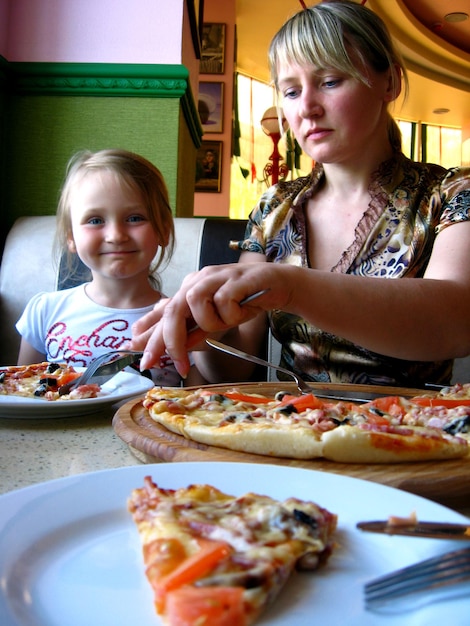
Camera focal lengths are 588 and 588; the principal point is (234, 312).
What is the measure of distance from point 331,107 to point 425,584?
1156 mm

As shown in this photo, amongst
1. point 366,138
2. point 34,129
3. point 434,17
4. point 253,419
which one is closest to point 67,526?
point 253,419

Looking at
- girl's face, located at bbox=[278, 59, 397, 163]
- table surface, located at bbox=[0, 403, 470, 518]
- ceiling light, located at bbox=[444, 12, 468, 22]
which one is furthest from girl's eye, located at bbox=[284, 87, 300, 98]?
ceiling light, located at bbox=[444, 12, 468, 22]

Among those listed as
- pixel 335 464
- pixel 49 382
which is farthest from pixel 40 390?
pixel 335 464

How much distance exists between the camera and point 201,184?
19.6 feet

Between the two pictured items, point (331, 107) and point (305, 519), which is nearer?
point (305, 519)

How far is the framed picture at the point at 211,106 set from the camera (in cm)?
571

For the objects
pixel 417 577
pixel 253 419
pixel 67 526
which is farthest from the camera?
pixel 253 419

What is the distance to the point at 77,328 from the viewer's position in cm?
178

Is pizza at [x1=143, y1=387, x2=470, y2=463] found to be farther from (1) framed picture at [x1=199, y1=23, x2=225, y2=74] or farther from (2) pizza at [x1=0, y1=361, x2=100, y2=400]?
(1) framed picture at [x1=199, y1=23, x2=225, y2=74]

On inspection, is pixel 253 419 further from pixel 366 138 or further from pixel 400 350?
pixel 366 138

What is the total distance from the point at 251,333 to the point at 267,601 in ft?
4.37

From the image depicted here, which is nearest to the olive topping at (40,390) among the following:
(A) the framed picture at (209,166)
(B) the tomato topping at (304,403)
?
(B) the tomato topping at (304,403)

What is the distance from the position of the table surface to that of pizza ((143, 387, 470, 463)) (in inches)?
2.9

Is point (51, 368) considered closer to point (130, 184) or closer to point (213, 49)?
point (130, 184)
